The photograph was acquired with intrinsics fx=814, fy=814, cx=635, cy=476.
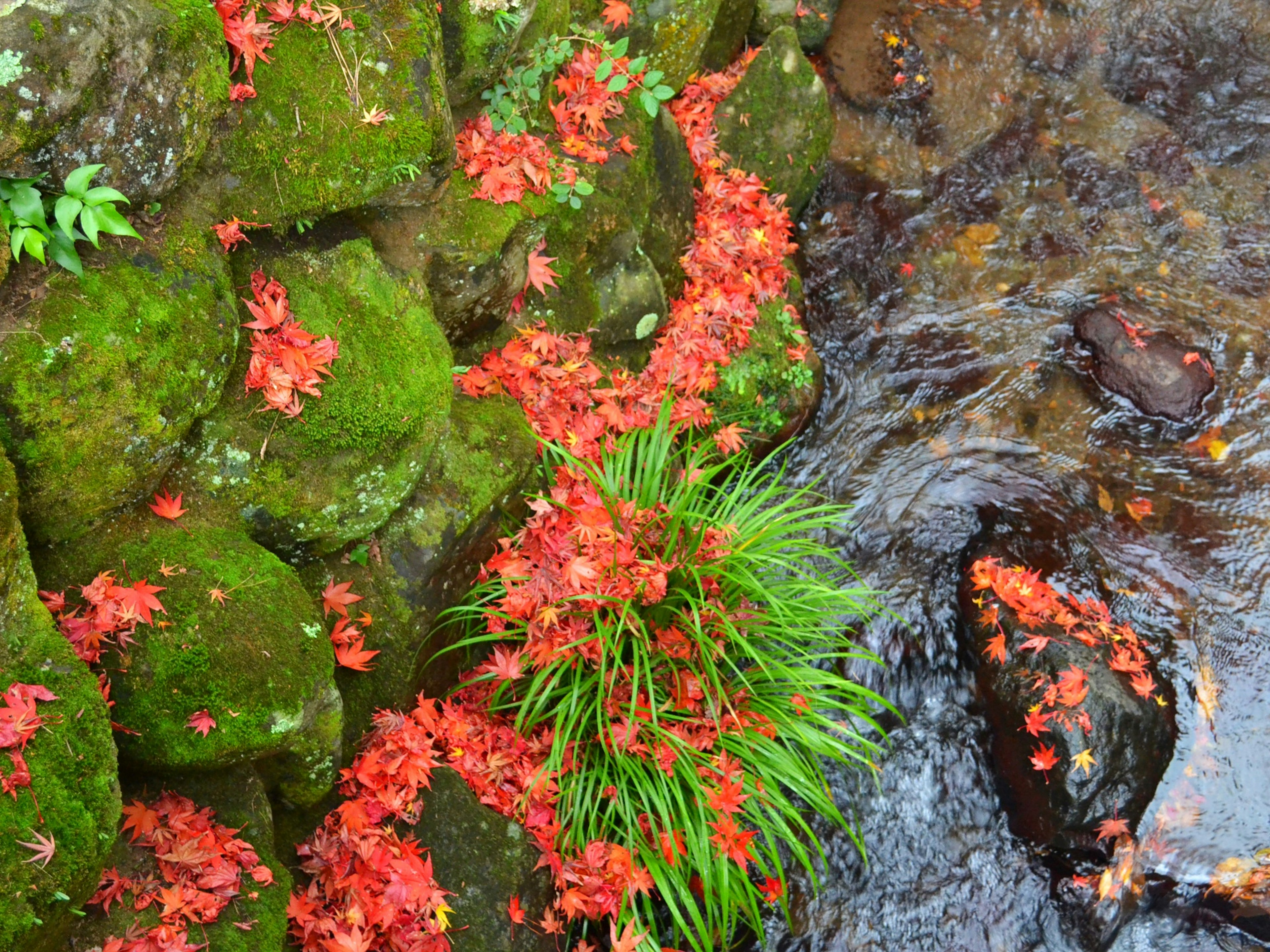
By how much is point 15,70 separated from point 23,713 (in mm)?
1675

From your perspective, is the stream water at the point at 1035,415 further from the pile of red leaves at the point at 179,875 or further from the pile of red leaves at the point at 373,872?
the pile of red leaves at the point at 179,875

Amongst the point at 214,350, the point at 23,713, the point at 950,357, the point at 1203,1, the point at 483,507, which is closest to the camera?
the point at 23,713

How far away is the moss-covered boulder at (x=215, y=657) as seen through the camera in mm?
2436

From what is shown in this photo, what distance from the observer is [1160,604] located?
14.5ft

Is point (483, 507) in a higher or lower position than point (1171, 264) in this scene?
lower

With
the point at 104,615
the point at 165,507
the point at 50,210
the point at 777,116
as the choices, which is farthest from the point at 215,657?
the point at 777,116

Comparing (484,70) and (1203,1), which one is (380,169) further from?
(1203,1)

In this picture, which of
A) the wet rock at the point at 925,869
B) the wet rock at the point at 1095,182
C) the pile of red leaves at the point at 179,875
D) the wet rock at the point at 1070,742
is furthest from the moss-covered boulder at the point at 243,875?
the wet rock at the point at 1095,182

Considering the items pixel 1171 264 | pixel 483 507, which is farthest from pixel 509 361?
pixel 1171 264

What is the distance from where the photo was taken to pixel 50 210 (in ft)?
7.50

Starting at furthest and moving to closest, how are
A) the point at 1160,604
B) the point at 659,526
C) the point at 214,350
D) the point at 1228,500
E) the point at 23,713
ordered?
the point at 1228,500
the point at 1160,604
the point at 659,526
the point at 214,350
the point at 23,713

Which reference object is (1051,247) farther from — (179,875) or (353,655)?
(179,875)

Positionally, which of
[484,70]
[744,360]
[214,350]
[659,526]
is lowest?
[659,526]

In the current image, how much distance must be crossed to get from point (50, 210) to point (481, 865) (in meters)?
2.57
